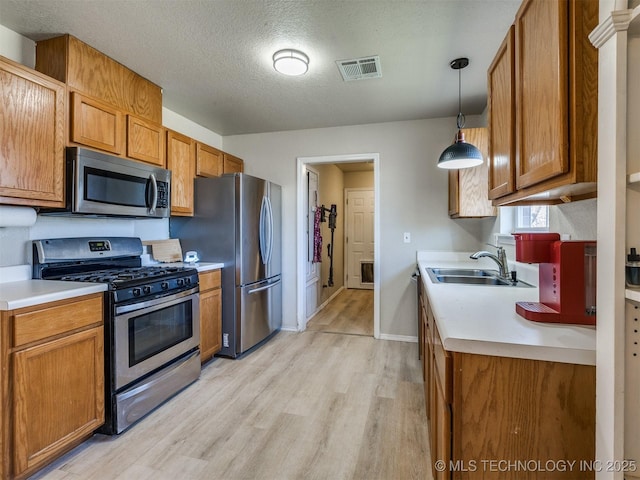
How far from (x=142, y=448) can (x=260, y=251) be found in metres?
1.90

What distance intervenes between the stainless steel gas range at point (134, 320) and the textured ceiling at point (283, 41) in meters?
1.38

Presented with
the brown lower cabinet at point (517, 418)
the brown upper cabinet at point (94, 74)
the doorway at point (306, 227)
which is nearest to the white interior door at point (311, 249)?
the doorway at point (306, 227)

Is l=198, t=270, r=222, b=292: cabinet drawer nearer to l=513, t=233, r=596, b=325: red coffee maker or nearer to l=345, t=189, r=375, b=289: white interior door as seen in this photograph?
l=513, t=233, r=596, b=325: red coffee maker

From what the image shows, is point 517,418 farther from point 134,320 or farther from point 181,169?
point 181,169

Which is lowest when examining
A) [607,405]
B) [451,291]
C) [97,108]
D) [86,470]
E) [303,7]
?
[86,470]

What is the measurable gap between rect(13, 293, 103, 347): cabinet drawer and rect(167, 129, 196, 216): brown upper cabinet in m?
1.26

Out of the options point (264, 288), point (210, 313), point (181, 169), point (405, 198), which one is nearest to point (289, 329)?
point (264, 288)

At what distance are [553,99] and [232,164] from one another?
133 inches

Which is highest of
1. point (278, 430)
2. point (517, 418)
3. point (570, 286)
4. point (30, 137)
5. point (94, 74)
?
point (94, 74)

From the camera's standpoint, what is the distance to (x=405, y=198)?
359 centimetres

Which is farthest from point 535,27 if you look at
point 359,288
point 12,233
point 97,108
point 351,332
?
point 359,288

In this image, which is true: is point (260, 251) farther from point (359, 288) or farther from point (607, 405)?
point (359, 288)

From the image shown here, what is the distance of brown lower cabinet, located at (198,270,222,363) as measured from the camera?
110 inches

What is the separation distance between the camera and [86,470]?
5.39 feet
